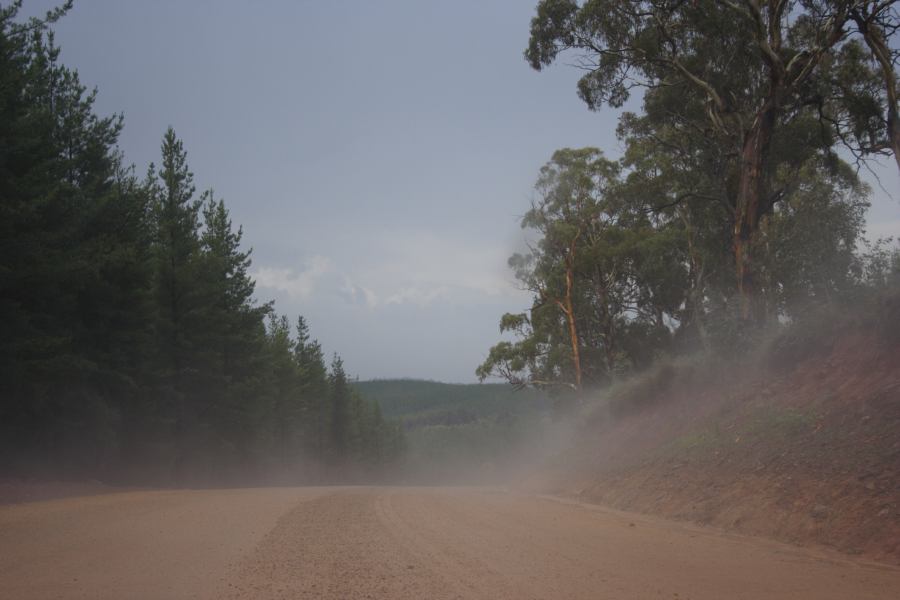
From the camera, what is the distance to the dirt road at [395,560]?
579 centimetres

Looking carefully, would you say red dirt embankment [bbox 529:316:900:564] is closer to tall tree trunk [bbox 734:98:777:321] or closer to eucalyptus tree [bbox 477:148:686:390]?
tall tree trunk [bbox 734:98:777:321]

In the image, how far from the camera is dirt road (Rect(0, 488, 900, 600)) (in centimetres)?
579

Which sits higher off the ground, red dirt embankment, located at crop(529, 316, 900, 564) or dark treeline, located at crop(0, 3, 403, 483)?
dark treeline, located at crop(0, 3, 403, 483)

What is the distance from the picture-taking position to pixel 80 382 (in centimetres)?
2055

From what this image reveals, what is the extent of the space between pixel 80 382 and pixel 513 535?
56.9ft

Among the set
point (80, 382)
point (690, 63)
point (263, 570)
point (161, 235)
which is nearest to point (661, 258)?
point (690, 63)

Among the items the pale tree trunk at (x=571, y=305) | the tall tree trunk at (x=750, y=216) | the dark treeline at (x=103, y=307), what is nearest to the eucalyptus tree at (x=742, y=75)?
the tall tree trunk at (x=750, y=216)

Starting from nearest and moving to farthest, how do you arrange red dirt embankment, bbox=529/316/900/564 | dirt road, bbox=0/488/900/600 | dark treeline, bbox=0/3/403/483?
1. dirt road, bbox=0/488/900/600
2. red dirt embankment, bbox=529/316/900/564
3. dark treeline, bbox=0/3/403/483

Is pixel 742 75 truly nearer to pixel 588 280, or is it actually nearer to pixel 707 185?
pixel 707 185

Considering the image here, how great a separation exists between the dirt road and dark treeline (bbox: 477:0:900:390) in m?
9.87

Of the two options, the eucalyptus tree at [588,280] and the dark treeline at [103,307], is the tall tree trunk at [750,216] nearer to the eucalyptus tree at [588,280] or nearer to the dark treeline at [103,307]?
the eucalyptus tree at [588,280]

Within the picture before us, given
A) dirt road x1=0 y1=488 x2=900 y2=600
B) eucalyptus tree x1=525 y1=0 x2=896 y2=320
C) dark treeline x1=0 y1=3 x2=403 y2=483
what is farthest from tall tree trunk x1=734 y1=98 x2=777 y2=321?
dark treeline x1=0 y1=3 x2=403 y2=483

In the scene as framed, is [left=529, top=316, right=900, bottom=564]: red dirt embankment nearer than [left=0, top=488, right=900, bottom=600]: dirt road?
No

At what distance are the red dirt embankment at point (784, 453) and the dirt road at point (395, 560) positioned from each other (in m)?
0.75
